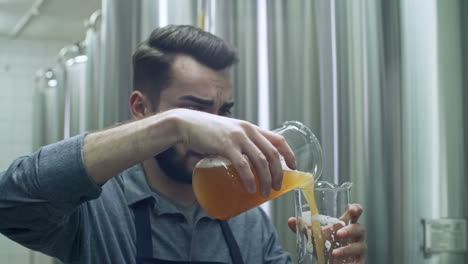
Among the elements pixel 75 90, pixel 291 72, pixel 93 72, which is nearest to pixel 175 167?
pixel 291 72

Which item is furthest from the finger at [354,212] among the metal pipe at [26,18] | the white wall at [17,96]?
the white wall at [17,96]

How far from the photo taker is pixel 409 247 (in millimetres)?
1151

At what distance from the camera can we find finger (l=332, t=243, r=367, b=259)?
95cm

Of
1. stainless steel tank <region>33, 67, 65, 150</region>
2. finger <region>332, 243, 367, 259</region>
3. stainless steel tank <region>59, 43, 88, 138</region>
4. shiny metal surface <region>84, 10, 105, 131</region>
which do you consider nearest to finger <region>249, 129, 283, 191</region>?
finger <region>332, 243, 367, 259</region>

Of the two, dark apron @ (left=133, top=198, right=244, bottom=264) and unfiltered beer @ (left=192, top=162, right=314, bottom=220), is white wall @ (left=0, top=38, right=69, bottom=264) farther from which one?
unfiltered beer @ (left=192, top=162, right=314, bottom=220)

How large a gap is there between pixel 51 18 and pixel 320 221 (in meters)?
2.69

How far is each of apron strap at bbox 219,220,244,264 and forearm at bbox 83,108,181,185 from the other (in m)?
0.48

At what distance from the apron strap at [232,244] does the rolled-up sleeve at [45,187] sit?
1.47 ft

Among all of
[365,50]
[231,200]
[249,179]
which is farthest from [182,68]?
[249,179]

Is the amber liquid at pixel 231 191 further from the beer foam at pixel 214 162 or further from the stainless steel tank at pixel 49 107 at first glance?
the stainless steel tank at pixel 49 107

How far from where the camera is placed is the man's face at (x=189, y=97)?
50.6 inches

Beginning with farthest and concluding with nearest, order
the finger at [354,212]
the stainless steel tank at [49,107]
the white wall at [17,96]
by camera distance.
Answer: the white wall at [17,96] < the stainless steel tank at [49,107] < the finger at [354,212]

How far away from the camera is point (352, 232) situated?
1005 millimetres

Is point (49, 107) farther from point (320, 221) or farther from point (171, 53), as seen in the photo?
point (320, 221)
